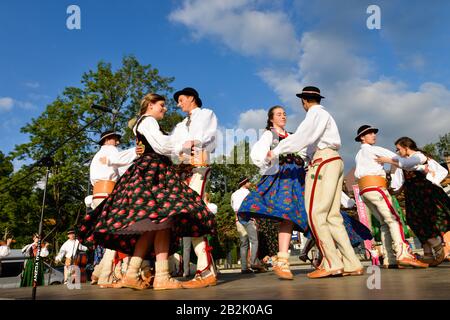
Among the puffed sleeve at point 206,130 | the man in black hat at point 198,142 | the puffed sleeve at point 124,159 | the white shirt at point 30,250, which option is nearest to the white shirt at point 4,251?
the white shirt at point 30,250

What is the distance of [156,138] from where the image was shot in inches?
137

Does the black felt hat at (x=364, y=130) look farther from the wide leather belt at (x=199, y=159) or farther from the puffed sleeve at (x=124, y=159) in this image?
the puffed sleeve at (x=124, y=159)

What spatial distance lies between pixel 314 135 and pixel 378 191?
1.91 meters

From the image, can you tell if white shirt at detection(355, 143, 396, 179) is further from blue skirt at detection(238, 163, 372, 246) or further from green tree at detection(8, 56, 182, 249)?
green tree at detection(8, 56, 182, 249)

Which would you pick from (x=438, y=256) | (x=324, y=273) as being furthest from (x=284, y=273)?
(x=438, y=256)

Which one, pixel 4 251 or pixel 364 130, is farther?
pixel 4 251

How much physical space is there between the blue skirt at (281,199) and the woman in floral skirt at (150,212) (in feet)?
2.01

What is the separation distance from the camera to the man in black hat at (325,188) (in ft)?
12.5

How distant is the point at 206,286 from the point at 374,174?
119 inches

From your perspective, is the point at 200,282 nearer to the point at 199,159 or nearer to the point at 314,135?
the point at 199,159

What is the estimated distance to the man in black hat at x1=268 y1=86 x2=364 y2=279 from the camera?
3795 millimetres

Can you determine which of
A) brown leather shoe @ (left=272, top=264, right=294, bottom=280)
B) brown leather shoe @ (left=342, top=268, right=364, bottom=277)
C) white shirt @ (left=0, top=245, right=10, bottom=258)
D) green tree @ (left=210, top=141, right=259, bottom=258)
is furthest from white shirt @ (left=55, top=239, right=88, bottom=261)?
green tree @ (left=210, top=141, right=259, bottom=258)
